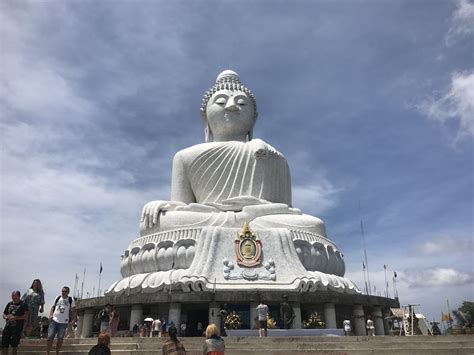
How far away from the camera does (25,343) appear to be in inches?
350

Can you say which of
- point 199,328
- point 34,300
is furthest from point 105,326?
point 34,300

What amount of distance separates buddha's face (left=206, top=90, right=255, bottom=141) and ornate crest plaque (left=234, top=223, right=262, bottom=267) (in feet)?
24.9

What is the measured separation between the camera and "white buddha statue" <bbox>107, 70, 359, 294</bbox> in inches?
616

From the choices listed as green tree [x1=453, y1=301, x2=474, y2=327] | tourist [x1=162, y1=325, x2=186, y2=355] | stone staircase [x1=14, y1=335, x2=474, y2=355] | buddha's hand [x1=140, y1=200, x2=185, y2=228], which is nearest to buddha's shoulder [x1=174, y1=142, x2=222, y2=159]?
buddha's hand [x1=140, y1=200, x2=185, y2=228]

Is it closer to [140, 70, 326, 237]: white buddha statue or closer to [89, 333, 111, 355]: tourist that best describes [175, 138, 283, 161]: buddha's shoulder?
[140, 70, 326, 237]: white buddha statue

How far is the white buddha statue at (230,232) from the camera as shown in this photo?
15.6 meters

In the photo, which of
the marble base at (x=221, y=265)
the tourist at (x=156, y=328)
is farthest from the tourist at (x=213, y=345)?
the marble base at (x=221, y=265)

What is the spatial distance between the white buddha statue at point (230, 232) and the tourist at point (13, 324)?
28.4 feet

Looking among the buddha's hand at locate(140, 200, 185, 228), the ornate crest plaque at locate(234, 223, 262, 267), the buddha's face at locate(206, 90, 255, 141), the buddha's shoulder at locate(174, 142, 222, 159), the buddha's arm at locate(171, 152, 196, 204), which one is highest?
the buddha's face at locate(206, 90, 255, 141)

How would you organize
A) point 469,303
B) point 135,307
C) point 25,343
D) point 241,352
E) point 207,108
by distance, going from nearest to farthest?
point 241,352 → point 25,343 → point 135,307 → point 207,108 → point 469,303

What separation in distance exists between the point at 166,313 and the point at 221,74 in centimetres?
1481

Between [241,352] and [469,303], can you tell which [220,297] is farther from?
[469,303]

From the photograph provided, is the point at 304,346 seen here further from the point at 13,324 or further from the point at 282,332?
the point at 13,324

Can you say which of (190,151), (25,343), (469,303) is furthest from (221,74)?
(469,303)
